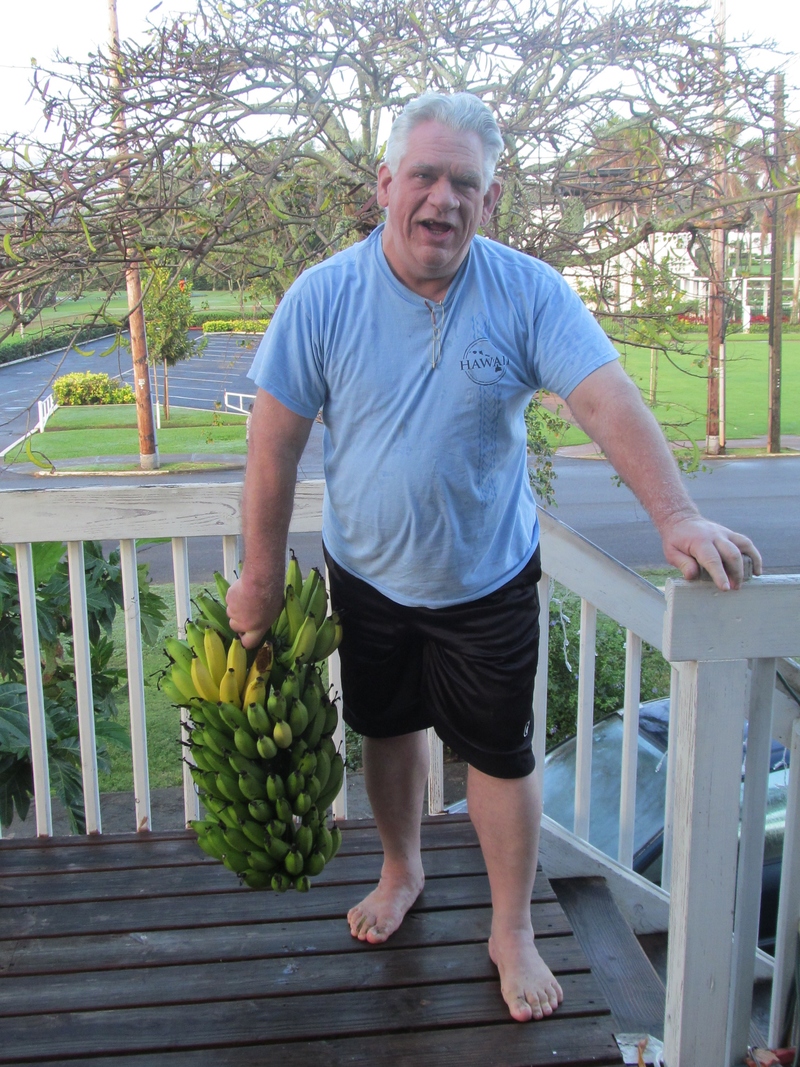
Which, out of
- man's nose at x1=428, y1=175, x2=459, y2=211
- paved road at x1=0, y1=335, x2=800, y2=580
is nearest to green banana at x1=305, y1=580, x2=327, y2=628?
man's nose at x1=428, y1=175, x2=459, y2=211

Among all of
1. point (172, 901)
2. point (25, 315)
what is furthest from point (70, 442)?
point (172, 901)

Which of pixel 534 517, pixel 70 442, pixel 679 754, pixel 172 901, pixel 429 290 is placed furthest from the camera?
pixel 70 442

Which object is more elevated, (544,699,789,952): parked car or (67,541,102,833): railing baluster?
(67,541,102,833): railing baluster

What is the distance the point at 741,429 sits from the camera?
22.6 m

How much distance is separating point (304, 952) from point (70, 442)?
2013 cm

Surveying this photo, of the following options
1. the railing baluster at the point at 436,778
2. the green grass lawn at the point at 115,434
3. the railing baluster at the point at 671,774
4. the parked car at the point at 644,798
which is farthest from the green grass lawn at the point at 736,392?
the railing baluster at the point at 671,774

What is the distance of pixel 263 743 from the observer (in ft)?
5.57

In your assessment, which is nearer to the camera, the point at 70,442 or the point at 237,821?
the point at 237,821

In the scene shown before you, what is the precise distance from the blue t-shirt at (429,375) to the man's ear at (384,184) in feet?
0.29

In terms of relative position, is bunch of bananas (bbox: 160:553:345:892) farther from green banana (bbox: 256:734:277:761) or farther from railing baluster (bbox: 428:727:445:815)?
railing baluster (bbox: 428:727:445:815)

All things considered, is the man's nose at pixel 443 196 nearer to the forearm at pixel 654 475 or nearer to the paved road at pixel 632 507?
the forearm at pixel 654 475

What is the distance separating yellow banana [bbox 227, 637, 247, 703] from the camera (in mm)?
1780

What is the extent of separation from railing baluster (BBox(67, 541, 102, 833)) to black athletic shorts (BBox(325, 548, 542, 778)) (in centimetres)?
84

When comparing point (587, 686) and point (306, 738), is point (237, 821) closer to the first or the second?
point (306, 738)
